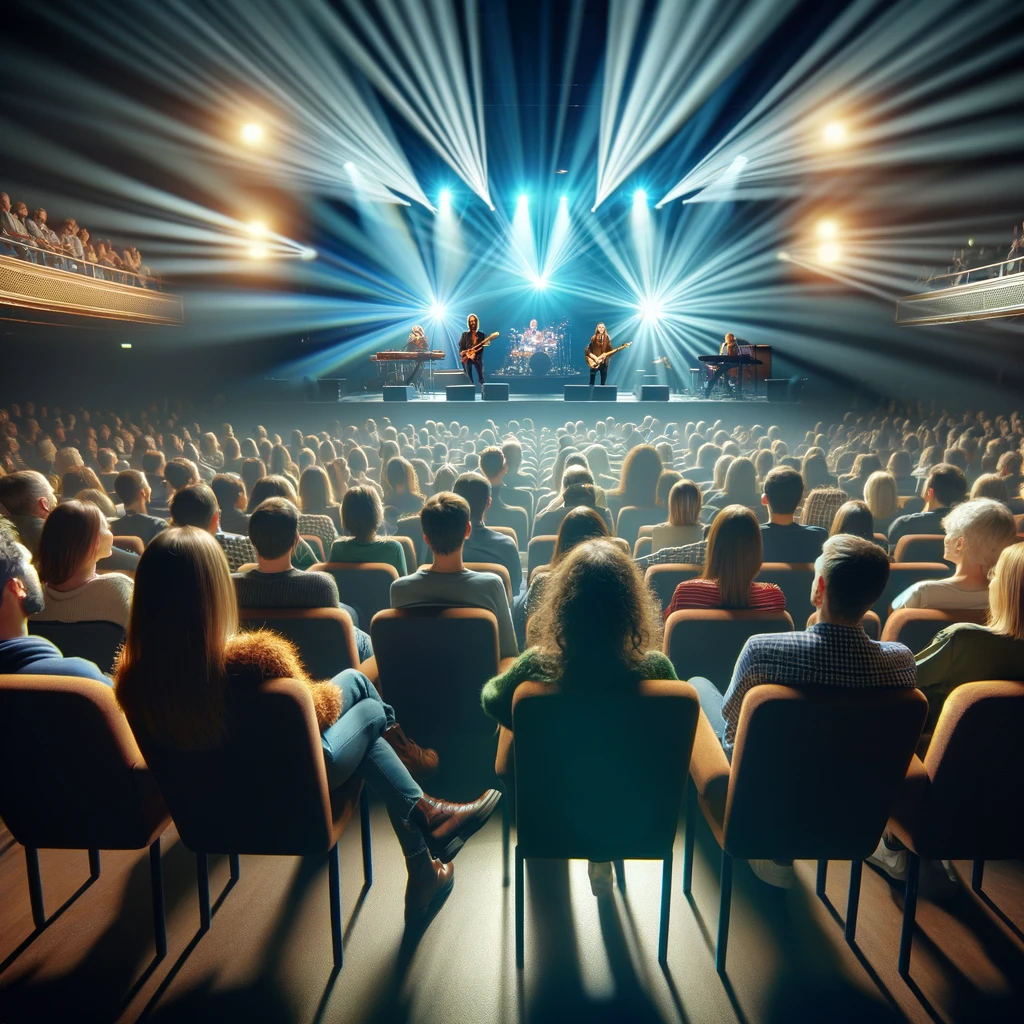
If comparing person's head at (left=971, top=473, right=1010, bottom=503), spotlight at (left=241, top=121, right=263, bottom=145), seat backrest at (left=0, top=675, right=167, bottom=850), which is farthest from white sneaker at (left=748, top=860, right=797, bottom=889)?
spotlight at (left=241, top=121, right=263, bottom=145)

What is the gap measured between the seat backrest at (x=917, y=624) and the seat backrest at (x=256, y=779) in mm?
1966

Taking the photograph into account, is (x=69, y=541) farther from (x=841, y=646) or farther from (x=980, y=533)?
(x=980, y=533)

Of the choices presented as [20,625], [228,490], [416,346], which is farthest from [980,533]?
[416,346]

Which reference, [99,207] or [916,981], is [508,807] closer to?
[916,981]

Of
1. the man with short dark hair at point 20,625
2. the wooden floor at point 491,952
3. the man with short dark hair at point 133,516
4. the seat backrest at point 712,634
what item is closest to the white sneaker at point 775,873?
the wooden floor at point 491,952

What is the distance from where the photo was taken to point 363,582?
3.32 m

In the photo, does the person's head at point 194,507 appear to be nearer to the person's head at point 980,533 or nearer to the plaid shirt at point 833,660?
the plaid shirt at point 833,660

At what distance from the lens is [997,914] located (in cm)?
223

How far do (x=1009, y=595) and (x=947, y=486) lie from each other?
2335 millimetres

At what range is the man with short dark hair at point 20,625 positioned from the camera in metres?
1.90

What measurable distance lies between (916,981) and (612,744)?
3.82 feet

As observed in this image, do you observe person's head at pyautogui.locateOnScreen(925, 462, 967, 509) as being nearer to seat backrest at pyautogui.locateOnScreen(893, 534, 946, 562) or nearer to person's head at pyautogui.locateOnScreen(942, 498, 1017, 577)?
seat backrest at pyautogui.locateOnScreen(893, 534, 946, 562)

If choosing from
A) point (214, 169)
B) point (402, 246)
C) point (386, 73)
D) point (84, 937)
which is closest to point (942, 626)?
point (84, 937)

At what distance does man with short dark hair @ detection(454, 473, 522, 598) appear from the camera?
12.4 ft
